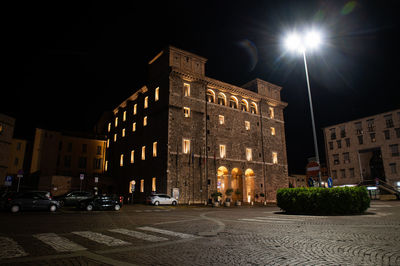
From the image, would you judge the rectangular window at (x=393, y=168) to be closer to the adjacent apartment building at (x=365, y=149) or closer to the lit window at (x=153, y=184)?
the adjacent apartment building at (x=365, y=149)

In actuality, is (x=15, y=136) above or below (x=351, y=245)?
above

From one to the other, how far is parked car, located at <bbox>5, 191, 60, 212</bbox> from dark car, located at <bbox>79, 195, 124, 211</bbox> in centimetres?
236

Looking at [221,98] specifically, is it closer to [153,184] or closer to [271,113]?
[271,113]

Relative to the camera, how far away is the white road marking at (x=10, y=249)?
5.85 meters

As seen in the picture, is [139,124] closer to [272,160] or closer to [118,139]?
[118,139]

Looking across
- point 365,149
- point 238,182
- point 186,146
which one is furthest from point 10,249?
point 365,149

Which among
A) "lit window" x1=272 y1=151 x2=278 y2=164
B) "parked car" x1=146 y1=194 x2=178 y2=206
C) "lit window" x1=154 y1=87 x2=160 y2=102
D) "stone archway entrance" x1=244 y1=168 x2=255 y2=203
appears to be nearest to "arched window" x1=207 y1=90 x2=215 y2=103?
"lit window" x1=154 y1=87 x2=160 y2=102

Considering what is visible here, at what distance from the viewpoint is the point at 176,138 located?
36344 mm

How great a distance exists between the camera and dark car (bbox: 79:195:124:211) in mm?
21859

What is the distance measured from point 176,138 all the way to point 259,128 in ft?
56.1

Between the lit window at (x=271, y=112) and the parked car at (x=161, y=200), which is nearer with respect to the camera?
the parked car at (x=161, y=200)

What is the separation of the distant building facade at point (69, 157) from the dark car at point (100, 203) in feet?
70.5

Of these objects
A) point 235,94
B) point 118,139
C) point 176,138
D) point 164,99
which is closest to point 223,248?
point 176,138

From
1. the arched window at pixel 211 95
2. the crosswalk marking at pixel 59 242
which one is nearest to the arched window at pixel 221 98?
the arched window at pixel 211 95
